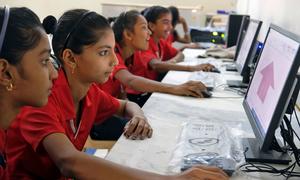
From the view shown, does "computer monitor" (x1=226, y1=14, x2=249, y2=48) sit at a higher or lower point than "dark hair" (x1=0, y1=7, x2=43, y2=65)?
lower

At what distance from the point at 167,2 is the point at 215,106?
13.5 feet

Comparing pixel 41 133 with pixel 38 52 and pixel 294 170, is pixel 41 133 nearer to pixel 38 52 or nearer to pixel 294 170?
pixel 38 52

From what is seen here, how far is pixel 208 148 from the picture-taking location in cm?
107

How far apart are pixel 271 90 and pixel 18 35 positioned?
0.67m

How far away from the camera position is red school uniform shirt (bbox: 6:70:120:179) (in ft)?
3.45

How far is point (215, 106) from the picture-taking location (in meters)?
1.59

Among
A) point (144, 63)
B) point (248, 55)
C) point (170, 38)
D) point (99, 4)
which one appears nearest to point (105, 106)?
point (248, 55)

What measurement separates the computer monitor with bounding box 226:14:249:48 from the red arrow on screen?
2.31 meters

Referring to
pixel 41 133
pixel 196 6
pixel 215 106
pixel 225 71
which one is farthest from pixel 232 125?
pixel 196 6

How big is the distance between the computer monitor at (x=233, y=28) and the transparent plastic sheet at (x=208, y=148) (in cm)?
221

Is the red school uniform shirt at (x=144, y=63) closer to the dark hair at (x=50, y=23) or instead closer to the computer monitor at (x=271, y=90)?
the dark hair at (x=50, y=23)

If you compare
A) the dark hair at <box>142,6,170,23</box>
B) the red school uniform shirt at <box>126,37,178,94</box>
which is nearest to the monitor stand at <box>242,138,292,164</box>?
the red school uniform shirt at <box>126,37,178,94</box>

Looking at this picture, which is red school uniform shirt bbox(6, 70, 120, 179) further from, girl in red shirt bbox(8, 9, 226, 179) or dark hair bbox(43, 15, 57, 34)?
dark hair bbox(43, 15, 57, 34)

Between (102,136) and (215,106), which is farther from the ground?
(215,106)
